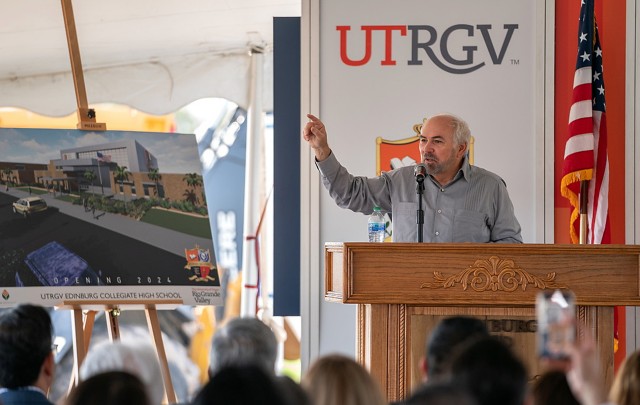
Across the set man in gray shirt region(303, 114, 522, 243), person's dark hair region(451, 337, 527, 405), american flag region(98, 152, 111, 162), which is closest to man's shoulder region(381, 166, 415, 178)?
man in gray shirt region(303, 114, 522, 243)

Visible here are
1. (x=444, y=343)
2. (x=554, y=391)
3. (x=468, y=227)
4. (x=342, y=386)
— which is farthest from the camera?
(x=468, y=227)

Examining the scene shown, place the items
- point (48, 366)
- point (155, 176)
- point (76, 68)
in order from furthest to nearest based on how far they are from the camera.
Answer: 1. point (155, 176)
2. point (76, 68)
3. point (48, 366)

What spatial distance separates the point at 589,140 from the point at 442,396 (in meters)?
4.38

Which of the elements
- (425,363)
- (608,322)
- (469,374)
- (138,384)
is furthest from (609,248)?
(138,384)

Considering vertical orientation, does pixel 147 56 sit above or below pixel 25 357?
above

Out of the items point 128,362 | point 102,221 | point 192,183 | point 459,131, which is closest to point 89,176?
point 102,221

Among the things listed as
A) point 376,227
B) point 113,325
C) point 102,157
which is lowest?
point 113,325

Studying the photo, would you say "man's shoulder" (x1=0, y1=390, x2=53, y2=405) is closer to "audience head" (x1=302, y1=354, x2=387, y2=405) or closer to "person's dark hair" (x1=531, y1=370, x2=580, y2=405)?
"audience head" (x1=302, y1=354, x2=387, y2=405)

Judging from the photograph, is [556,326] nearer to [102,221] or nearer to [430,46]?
[102,221]

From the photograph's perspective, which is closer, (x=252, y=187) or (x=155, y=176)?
(x=155, y=176)

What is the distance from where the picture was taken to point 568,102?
612 centimetres

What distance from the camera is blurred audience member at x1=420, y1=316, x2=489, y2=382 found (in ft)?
7.69

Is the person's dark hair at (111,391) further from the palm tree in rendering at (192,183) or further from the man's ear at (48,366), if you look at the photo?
the palm tree in rendering at (192,183)

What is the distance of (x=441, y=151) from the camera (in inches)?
192
